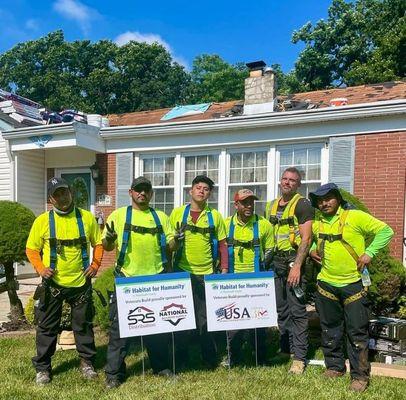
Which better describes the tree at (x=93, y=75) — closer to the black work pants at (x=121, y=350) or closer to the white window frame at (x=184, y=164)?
the white window frame at (x=184, y=164)

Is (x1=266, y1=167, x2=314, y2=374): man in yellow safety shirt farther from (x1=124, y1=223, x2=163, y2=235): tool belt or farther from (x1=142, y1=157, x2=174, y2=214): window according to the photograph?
(x1=142, y1=157, x2=174, y2=214): window

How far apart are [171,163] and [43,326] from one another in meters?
6.13

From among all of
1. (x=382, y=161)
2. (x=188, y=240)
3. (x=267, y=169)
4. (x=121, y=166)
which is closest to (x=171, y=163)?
(x=121, y=166)

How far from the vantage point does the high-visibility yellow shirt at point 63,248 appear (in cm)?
452

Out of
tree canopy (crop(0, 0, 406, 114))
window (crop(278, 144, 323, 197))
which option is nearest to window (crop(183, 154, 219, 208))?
window (crop(278, 144, 323, 197))

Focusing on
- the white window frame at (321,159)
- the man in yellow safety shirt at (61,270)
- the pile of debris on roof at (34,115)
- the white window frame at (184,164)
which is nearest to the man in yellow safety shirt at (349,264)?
the man in yellow safety shirt at (61,270)

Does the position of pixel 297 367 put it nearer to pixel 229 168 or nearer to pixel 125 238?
pixel 125 238

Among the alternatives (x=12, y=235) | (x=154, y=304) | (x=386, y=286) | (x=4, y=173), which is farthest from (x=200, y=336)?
(x=4, y=173)

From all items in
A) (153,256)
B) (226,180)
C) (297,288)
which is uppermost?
(226,180)

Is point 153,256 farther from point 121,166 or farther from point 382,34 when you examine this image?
point 382,34

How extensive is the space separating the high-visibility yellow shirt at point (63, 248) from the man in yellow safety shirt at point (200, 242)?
934mm

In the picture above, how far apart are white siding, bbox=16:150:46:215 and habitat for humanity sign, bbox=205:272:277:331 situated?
786 centimetres

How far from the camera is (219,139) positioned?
9609mm

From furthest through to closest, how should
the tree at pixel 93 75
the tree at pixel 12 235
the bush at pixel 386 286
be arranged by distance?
1. the tree at pixel 93 75
2. the tree at pixel 12 235
3. the bush at pixel 386 286
